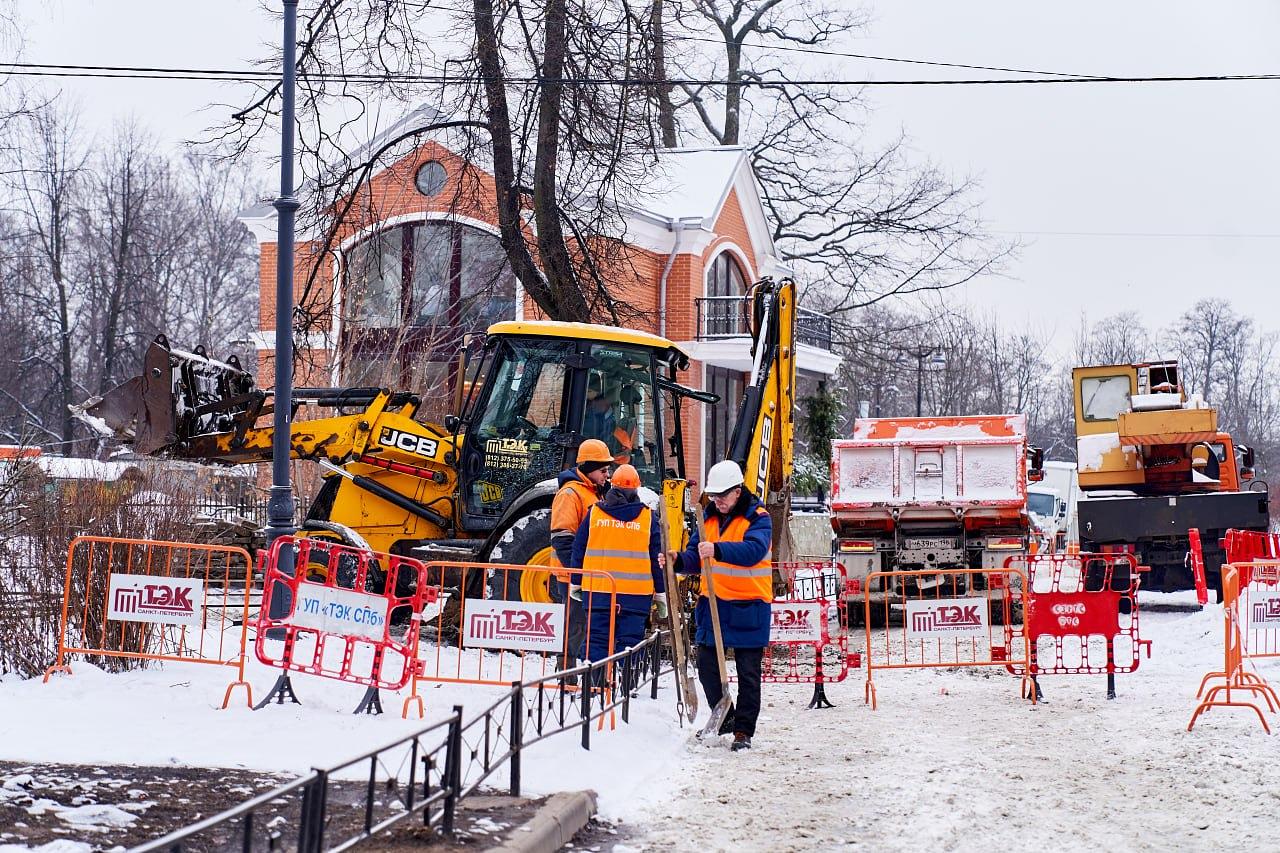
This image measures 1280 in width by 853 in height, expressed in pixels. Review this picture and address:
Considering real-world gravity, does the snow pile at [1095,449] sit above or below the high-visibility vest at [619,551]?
above

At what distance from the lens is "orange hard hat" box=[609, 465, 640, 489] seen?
10.0m

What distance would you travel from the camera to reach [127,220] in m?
49.6

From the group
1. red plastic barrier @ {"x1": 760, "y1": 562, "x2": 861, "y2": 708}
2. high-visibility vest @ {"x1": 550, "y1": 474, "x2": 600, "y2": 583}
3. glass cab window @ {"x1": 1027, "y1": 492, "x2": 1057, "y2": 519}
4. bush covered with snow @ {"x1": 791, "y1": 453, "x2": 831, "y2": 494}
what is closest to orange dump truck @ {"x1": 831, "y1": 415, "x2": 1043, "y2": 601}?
red plastic barrier @ {"x1": 760, "y1": 562, "x2": 861, "y2": 708}

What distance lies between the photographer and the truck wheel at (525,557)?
12305mm

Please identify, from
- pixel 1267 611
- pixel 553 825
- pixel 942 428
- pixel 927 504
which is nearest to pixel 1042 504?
pixel 942 428

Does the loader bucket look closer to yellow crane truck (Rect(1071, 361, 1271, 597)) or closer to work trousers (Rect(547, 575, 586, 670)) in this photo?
work trousers (Rect(547, 575, 586, 670))

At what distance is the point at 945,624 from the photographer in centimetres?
1205

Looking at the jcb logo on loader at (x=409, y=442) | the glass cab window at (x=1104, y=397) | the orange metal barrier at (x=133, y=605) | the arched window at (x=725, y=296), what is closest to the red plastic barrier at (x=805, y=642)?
the jcb logo on loader at (x=409, y=442)

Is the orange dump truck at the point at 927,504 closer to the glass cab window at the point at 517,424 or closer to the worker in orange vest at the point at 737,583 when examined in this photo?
the glass cab window at the point at 517,424

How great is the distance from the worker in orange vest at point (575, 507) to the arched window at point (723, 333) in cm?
2005

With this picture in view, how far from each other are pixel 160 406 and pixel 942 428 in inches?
403

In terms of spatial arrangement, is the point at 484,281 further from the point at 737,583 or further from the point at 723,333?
the point at 737,583

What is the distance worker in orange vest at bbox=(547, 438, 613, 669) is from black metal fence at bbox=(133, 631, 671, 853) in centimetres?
101

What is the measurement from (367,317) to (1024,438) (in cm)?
1284
